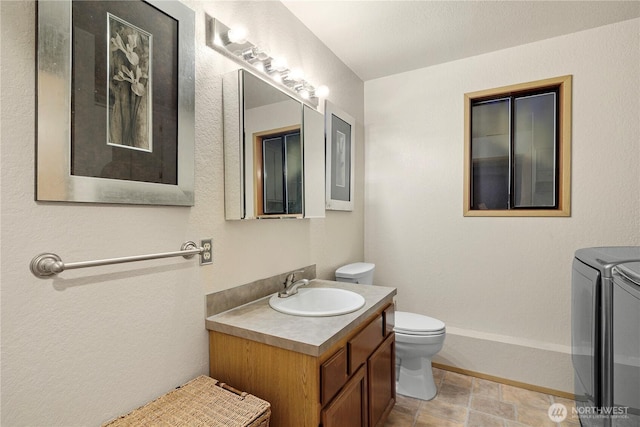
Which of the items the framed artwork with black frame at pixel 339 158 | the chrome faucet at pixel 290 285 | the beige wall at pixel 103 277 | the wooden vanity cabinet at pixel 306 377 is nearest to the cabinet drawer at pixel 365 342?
the wooden vanity cabinet at pixel 306 377

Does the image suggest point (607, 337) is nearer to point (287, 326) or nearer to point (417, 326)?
point (417, 326)

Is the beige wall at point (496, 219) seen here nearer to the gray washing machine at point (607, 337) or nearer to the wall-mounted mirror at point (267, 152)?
the gray washing machine at point (607, 337)

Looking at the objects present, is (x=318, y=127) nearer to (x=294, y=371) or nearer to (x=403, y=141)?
(x=403, y=141)

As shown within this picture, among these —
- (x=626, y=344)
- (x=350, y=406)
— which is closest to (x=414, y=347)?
(x=350, y=406)

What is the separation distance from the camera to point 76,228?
3.12ft

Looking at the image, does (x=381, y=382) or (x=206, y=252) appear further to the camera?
(x=381, y=382)

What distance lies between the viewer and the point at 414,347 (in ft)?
6.95

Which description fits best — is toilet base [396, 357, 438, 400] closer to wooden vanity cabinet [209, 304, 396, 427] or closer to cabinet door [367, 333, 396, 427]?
cabinet door [367, 333, 396, 427]

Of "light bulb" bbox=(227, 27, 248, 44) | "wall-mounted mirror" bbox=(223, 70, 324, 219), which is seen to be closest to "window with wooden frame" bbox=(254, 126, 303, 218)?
"wall-mounted mirror" bbox=(223, 70, 324, 219)

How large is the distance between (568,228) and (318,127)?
1909 mm

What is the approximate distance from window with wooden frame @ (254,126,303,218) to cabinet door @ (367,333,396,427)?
2.88 ft

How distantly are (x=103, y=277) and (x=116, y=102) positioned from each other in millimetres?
567

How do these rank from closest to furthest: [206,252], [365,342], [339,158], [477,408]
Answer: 1. [206,252]
2. [365,342]
3. [477,408]
4. [339,158]

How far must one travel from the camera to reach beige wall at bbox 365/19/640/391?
213 centimetres
